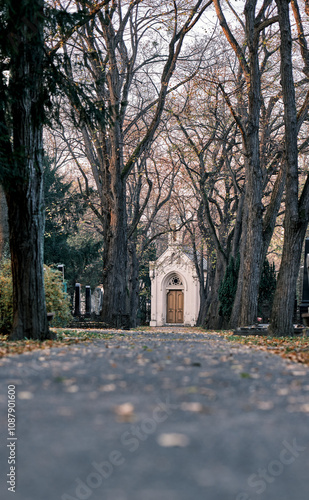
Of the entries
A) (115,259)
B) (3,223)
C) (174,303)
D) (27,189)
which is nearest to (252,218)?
(115,259)

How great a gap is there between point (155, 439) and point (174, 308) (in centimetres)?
5288

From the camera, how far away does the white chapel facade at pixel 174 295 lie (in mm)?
54719

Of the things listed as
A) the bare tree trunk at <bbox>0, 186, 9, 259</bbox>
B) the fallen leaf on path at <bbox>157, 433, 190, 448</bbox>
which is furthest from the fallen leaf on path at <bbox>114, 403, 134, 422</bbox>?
the bare tree trunk at <bbox>0, 186, 9, 259</bbox>

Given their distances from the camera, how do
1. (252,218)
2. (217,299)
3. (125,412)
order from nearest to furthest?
(125,412), (252,218), (217,299)

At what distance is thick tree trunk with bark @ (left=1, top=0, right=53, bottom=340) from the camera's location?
970 cm

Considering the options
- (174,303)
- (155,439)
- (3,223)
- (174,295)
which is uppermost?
(3,223)

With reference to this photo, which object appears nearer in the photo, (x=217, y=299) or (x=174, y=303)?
(x=217, y=299)

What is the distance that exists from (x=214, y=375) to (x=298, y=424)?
5.21 feet

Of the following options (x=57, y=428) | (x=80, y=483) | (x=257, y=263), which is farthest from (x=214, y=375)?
(x=257, y=263)

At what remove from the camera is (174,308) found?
5556cm

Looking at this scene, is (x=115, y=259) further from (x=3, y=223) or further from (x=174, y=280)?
(x=174, y=280)

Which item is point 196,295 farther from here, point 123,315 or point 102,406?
point 102,406

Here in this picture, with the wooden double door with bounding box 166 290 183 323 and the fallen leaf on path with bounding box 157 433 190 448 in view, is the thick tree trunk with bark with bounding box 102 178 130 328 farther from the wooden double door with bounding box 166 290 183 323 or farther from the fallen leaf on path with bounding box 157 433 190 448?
the wooden double door with bounding box 166 290 183 323

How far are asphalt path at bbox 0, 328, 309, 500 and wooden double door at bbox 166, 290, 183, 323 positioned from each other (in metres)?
51.1
